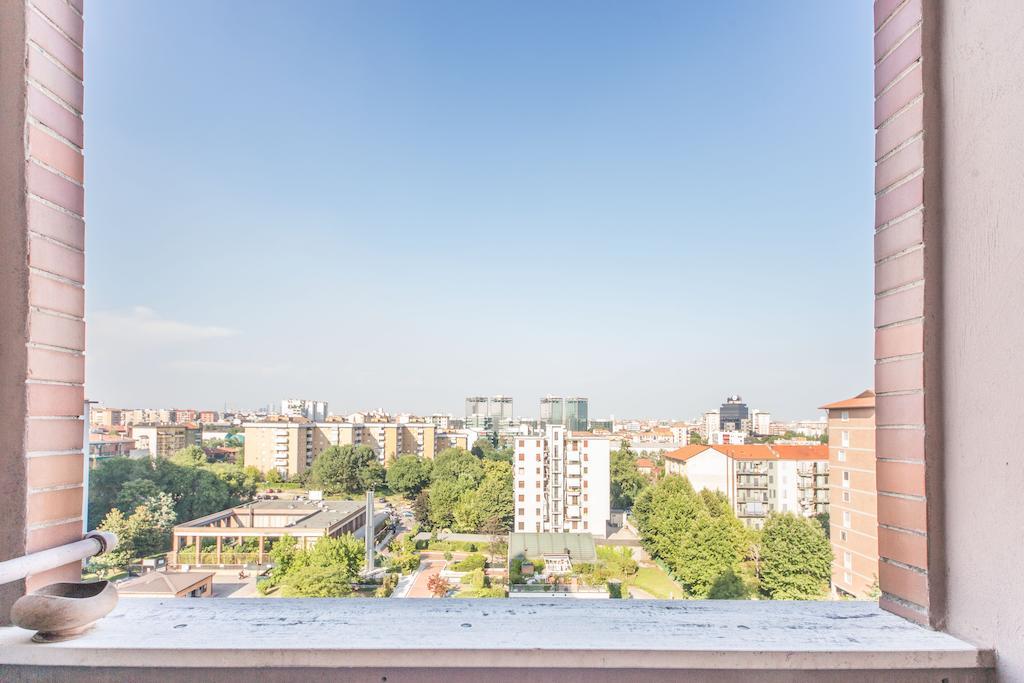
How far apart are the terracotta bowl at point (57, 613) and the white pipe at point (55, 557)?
4cm

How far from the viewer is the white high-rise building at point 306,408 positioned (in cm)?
662

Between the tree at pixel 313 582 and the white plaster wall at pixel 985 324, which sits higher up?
the white plaster wall at pixel 985 324

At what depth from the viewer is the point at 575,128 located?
2.75 meters

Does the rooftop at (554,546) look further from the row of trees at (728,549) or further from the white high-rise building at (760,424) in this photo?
the white high-rise building at (760,424)

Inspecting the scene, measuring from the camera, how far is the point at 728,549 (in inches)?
135

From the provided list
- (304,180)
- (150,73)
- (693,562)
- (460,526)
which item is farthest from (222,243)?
(460,526)

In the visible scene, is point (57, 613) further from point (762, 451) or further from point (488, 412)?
point (488, 412)

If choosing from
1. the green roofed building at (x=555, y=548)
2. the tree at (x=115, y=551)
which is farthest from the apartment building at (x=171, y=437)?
the green roofed building at (x=555, y=548)

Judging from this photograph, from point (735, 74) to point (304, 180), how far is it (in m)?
2.75

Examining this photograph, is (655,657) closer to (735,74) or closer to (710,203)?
(735,74)

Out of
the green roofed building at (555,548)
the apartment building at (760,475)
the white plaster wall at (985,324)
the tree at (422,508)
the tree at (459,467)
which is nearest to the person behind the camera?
the white plaster wall at (985,324)

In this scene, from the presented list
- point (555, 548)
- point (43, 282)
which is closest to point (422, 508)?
point (555, 548)

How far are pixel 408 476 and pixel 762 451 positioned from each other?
713 centimetres

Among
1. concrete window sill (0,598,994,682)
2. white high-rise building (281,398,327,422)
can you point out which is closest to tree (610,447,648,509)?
white high-rise building (281,398,327,422)
